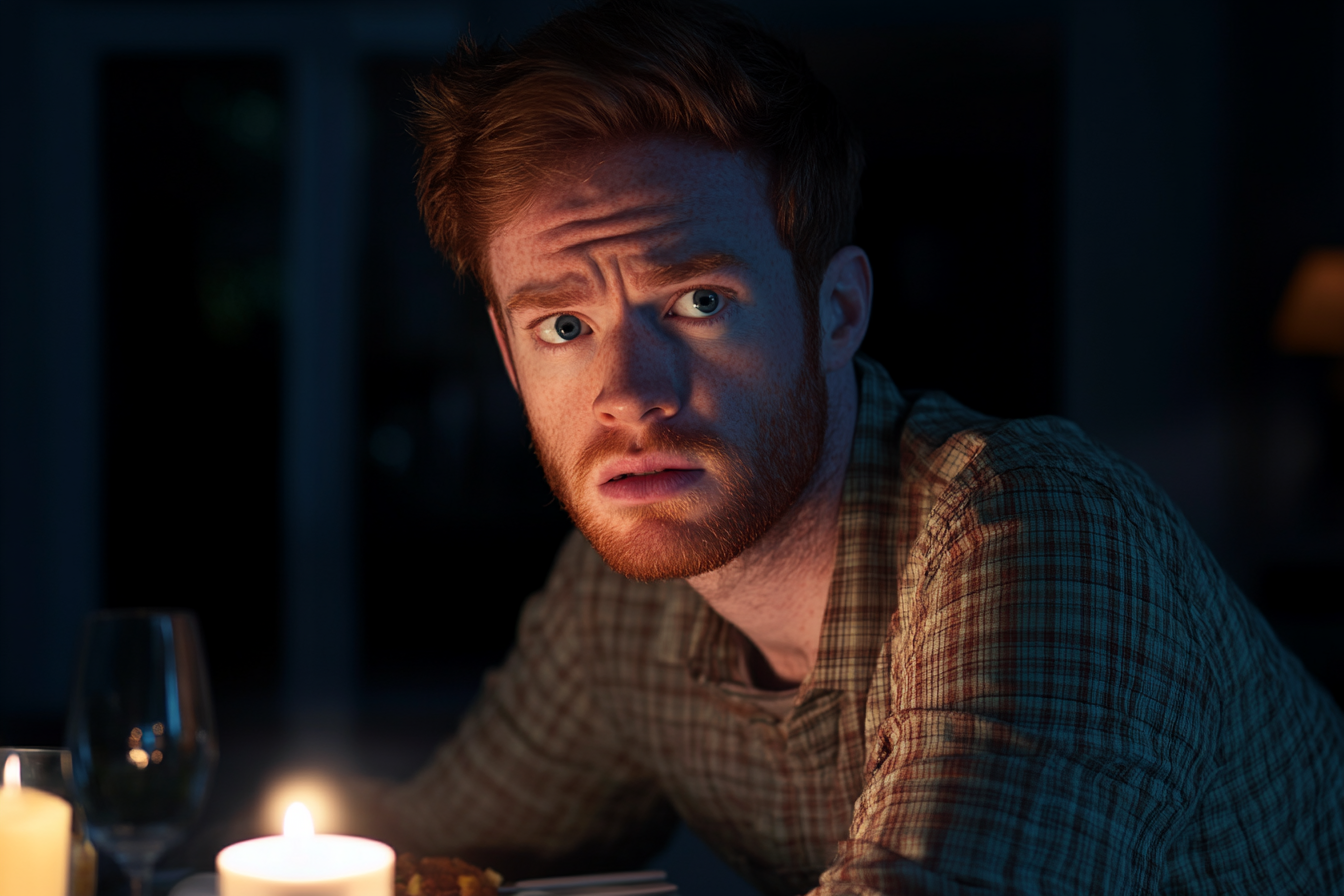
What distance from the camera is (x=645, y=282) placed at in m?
0.88

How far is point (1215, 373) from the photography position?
3.10m

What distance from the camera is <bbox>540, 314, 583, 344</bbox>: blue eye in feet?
3.09

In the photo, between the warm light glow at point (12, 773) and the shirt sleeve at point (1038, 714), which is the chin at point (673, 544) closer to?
the shirt sleeve at point (1038, 714)

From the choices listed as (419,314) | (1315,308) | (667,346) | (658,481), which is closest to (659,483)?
(658,481)

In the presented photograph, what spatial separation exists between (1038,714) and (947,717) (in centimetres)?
5

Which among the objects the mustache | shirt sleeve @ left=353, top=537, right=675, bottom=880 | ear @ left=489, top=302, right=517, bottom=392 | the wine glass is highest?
ear @ left=489, top=302, right=517, bottom=392

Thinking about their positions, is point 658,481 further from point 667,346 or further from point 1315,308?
point 1315,308

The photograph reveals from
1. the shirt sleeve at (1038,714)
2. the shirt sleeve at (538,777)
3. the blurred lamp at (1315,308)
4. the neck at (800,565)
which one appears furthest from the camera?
the blurred lamp at (1315,308)

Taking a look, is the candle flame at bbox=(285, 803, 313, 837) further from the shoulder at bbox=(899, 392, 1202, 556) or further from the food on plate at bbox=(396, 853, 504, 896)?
the shoulder at bbox=(899, 392, 1202, 556)

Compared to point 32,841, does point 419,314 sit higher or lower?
higher

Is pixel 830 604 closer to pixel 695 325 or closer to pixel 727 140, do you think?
pixel 695 325

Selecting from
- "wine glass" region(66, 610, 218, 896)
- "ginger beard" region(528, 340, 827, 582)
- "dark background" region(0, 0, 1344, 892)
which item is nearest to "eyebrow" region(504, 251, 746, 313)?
"ginger beard" region(528, 340, 827, 582)

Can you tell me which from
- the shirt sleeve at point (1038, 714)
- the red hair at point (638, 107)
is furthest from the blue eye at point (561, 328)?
the shirt sleeve at point (1038, 714)

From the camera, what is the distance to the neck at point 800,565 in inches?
39.6
